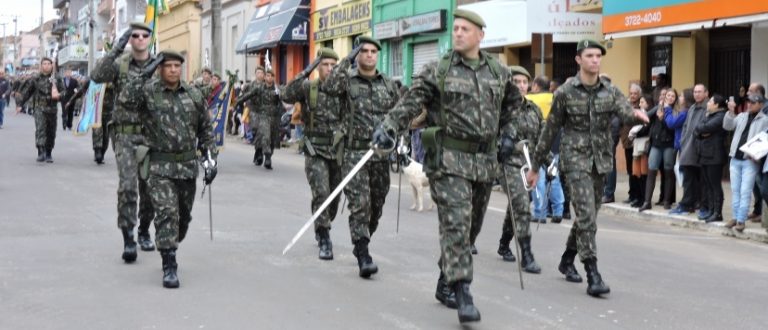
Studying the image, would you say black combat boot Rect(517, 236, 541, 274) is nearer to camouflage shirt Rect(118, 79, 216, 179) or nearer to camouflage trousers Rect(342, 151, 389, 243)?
camouflage trousers Rect(342, 151, 389, 243)

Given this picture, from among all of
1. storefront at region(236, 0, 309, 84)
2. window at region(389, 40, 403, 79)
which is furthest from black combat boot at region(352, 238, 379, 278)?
storefront at region(236, 0, 309, 84)

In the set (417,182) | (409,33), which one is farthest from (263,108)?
(409,33)

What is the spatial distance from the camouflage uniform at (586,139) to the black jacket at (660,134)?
21.7 ft

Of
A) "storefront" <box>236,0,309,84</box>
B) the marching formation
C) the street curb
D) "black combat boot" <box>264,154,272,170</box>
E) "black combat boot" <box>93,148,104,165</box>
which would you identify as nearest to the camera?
the marching formation

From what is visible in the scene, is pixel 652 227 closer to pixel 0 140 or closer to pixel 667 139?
pixel 667 139

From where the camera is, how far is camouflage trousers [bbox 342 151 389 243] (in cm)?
884

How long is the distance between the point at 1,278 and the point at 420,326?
3506mm

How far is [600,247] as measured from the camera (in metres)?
11.3

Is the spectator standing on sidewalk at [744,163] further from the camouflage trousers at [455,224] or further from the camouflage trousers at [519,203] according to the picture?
the camouflage trousers at [455,224]

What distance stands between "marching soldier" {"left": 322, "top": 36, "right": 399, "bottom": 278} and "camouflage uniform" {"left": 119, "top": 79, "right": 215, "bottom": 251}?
118 centimetres

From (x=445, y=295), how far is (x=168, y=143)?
2426 millimetres

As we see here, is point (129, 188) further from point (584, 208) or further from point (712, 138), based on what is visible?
point (712, 138)

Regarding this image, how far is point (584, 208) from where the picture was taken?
8398 mm

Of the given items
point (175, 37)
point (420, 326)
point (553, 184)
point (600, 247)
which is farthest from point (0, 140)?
point (175, 37)
